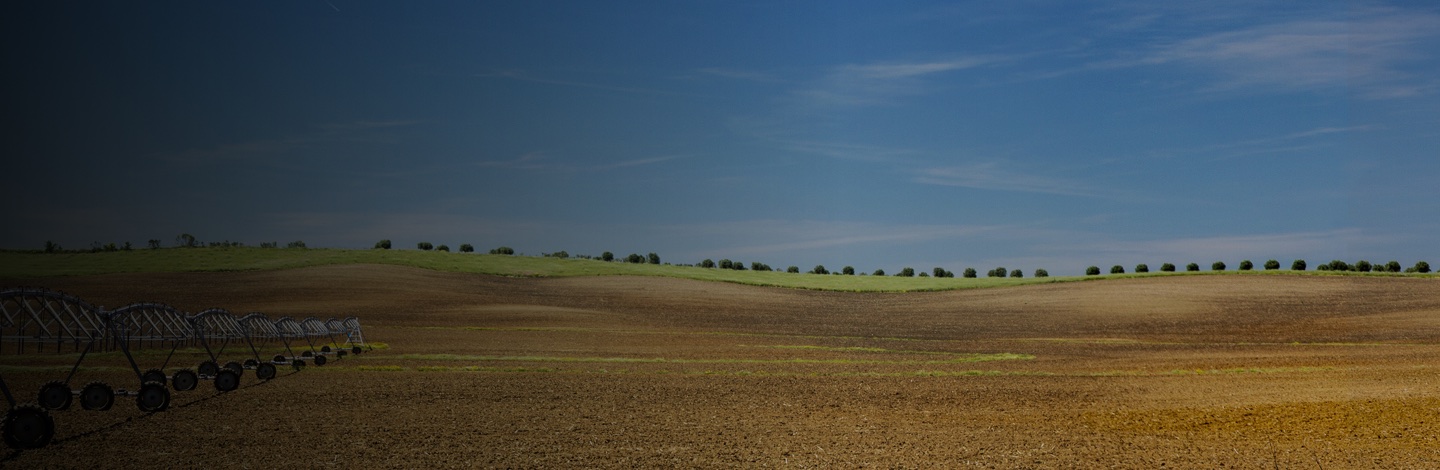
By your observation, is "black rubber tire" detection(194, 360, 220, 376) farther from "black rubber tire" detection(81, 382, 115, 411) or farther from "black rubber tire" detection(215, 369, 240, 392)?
"black rubber tire" detection(81, 382, 115, 411)

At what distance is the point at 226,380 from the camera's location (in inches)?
887

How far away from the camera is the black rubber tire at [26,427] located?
1487 cm

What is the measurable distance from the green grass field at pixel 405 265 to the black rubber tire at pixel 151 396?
2209 inches

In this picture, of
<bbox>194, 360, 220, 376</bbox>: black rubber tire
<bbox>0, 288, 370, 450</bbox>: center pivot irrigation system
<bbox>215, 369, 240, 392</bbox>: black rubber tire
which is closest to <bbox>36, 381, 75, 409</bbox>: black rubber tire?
<bbox>0, 288, 370, 450</bbox>: center pivot irrigation system

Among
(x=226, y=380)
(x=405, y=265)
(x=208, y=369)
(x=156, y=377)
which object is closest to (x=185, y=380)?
(x=226, y=380)

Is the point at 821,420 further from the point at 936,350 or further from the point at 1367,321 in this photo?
the point at 1367,321

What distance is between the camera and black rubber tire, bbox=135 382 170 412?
18.6 meters

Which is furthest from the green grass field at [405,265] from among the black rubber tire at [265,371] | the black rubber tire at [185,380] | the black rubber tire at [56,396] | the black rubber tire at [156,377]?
the black rubber tire at [56,396]

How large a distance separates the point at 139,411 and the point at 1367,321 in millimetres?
50609

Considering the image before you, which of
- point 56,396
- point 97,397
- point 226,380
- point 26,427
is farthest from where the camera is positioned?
point 226,380

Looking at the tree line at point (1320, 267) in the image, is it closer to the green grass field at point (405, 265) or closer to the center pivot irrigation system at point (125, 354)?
the green grass field at point (405, 265)

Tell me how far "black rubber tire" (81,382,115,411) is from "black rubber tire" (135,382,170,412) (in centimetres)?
50

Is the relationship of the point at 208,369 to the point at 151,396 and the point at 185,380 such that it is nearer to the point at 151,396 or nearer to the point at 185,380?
the point at 185,380

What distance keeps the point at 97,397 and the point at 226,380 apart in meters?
4.01
